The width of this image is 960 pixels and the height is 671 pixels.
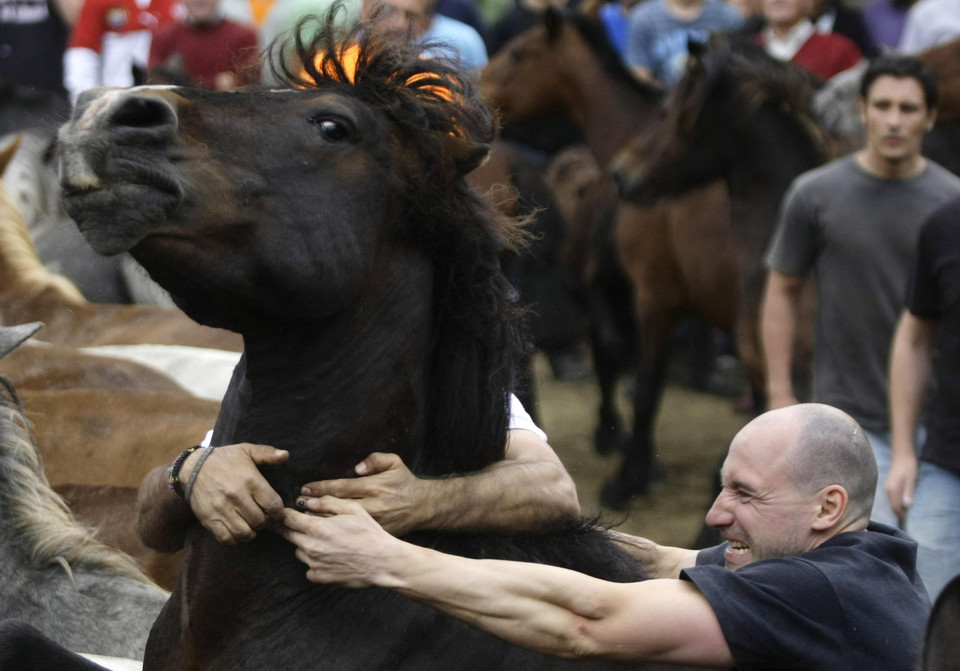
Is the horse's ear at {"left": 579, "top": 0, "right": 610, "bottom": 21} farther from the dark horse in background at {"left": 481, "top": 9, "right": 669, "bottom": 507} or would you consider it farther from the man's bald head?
the man's bald head

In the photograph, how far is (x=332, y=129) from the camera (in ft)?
7.55

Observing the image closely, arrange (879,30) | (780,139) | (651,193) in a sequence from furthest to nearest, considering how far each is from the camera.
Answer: (879,30) → (651,193) → (780,139)

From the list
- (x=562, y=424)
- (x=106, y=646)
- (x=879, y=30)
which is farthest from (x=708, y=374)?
(x=106, y=646)

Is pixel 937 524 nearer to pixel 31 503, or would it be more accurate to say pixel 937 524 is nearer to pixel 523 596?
pixel 523 596

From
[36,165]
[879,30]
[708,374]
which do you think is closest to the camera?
[36,165]

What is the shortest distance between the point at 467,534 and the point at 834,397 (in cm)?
334

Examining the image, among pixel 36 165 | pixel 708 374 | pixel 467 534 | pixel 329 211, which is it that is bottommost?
pixel 708 374

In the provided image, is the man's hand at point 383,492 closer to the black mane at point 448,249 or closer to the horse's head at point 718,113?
the black mane at point 448,249

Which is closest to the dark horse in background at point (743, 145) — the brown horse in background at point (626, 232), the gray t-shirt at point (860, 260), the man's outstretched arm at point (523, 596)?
the brown horse in background at point (626, 232)

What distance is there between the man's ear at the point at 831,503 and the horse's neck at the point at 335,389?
0.77 metres

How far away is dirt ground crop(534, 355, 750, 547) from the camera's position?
301 inches

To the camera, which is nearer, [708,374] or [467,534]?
[467,534]

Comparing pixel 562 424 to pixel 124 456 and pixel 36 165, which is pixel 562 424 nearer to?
pixel 36 165

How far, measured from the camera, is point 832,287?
554 centimetres
